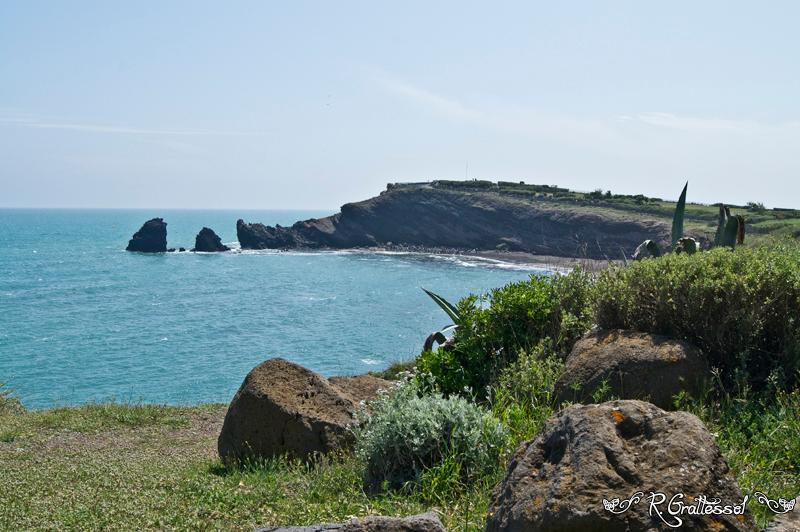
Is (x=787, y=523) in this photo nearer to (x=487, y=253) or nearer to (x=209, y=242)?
(x=487, y=253)

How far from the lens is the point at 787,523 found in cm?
374

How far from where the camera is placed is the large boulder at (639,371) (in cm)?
684

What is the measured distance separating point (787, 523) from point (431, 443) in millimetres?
3371

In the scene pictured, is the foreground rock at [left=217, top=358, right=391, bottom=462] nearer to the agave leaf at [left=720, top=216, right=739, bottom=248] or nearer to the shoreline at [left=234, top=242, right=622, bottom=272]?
the agave leaf at [left=720, top=216, right=739, bottom=248]

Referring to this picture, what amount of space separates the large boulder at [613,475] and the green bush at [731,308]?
293 centimetres

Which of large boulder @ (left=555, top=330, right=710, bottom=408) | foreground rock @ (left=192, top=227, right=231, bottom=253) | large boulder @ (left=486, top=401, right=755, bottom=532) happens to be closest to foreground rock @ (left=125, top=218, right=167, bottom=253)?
foreground rock @ (left=192, top=227, right=231, bottom=253)

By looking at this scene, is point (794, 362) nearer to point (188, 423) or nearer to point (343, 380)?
point (343, 380)

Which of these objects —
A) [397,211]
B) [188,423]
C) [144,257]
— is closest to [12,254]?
[144,257]

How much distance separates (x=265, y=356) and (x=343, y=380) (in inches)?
1364

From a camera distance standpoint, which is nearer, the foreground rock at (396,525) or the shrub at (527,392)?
the foreground rock at (396,525)

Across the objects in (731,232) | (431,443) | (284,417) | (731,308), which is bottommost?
(284,417)

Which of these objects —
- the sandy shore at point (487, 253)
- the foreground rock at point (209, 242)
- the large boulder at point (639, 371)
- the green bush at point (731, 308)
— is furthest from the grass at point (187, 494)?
the foreground rock at point (209, 242)

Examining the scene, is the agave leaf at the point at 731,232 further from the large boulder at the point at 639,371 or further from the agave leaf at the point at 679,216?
the large boulder at the point at 639,371

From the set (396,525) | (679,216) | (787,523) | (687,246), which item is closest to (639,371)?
(787,523)
